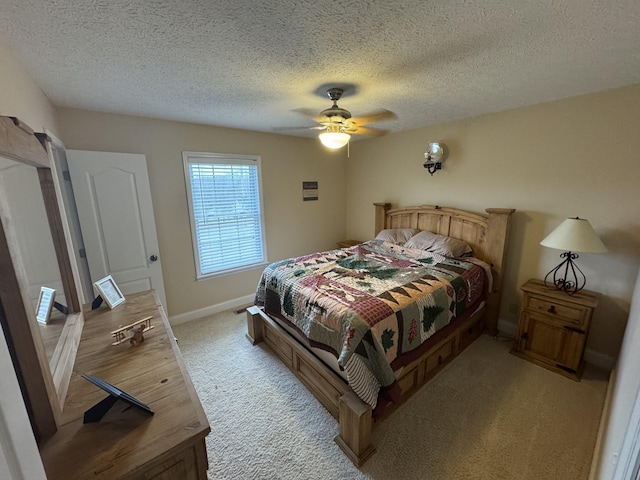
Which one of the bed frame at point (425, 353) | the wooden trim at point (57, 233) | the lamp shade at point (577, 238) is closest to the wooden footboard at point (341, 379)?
the bed frame at point (425, 353)

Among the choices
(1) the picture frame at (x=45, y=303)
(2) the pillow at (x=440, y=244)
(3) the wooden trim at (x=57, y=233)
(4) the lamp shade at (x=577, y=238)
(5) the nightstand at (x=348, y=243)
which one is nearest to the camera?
(1) the picture frame at (x=45, y=303)

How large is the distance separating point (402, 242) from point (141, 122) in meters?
3.30

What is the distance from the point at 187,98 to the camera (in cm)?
220

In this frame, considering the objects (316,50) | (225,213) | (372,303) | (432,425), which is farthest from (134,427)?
(225,213)

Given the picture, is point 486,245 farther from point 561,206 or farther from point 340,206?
point 340,206

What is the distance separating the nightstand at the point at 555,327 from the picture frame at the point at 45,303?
132 inches

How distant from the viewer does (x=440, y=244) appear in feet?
9.76

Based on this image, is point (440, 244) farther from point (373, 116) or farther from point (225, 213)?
point (225, 213)

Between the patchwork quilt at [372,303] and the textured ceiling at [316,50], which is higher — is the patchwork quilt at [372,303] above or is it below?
below

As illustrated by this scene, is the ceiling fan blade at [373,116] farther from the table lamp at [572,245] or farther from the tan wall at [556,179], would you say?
the table lamp at [572,245]

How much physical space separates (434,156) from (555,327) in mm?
2118

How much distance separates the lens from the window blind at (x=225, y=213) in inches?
127

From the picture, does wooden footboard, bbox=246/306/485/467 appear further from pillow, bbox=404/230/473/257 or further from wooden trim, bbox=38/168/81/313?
wooden trim, bbox=38/168/81/313

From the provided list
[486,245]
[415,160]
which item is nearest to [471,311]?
[486,245]
